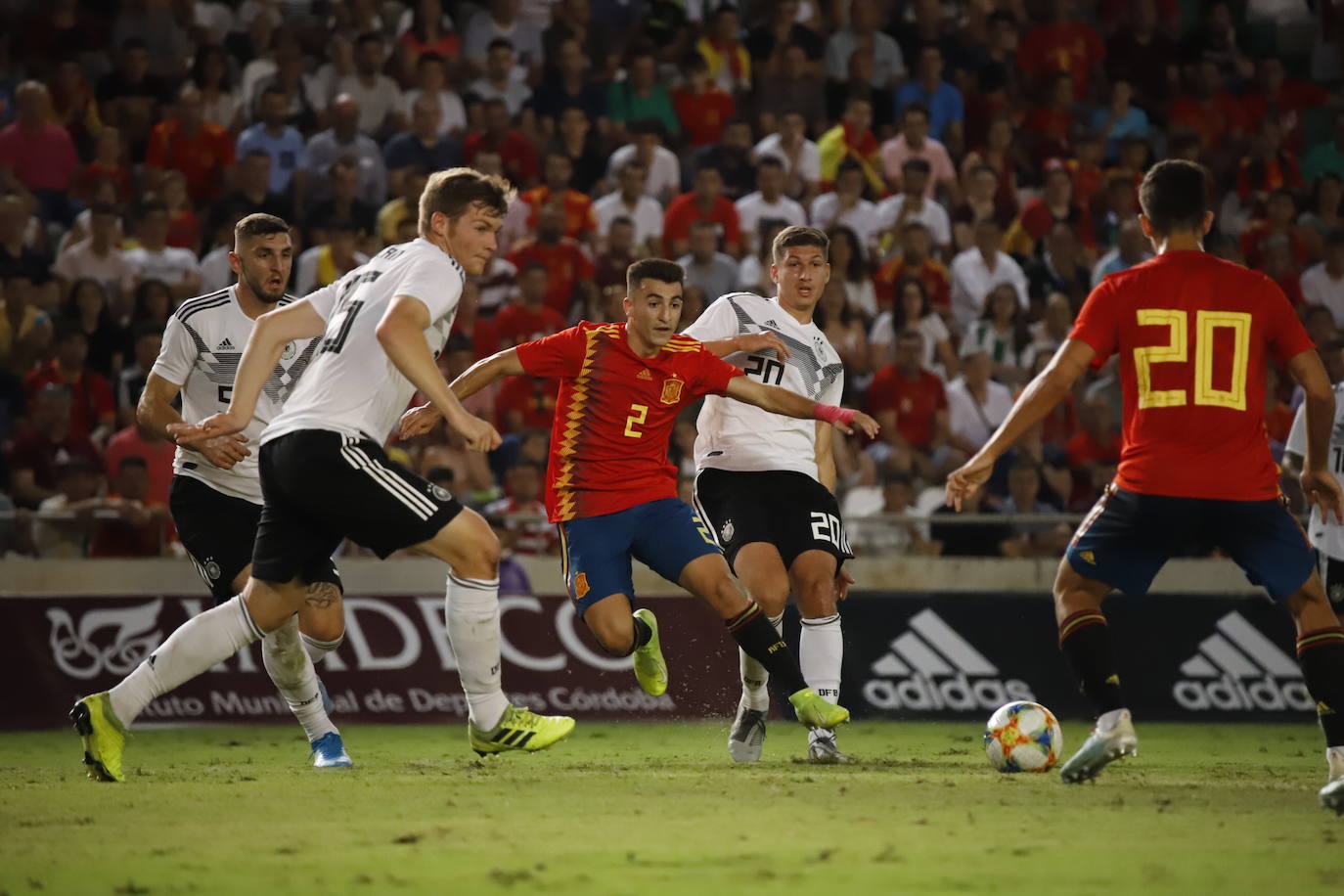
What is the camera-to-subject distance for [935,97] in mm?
18703

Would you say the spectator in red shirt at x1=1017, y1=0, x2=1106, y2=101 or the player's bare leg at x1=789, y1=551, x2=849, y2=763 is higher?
the spectator in red shirt at x1=1017, y1=0, x2=1106, y2=101

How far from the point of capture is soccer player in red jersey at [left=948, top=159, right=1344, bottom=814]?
22.5 ft

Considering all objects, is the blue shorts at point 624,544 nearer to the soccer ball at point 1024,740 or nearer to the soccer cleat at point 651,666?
the soccer cleat at point 651,666

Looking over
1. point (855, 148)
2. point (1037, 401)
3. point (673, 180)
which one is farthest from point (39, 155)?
point (1037, 401)

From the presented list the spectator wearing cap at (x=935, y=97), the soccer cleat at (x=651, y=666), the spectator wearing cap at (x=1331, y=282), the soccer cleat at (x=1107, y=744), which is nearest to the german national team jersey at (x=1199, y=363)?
the soccer cleat at (x=1107, y=744)

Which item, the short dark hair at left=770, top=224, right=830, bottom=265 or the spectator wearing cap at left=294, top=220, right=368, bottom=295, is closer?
the short dark hair at left=770, top=224, right=830, bottom=265

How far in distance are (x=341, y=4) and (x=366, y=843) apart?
1398 cm

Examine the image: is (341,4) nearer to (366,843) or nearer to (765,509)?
(765,509)

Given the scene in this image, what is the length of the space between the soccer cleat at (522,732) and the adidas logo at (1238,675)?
649cm

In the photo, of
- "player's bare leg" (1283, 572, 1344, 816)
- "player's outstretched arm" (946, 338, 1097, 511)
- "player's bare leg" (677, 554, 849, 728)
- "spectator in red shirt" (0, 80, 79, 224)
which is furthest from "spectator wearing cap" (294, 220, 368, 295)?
"player's bare leg" (1283, 572, 1344, 816)

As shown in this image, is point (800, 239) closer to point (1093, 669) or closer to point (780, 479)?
point (780, 479)

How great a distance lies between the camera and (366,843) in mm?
5836

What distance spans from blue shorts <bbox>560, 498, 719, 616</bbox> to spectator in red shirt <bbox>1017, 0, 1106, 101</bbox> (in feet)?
39.9

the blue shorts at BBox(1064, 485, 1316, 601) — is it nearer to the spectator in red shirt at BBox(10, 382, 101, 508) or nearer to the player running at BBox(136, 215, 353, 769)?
the player running at BBox(136, 215, 353, 769)
